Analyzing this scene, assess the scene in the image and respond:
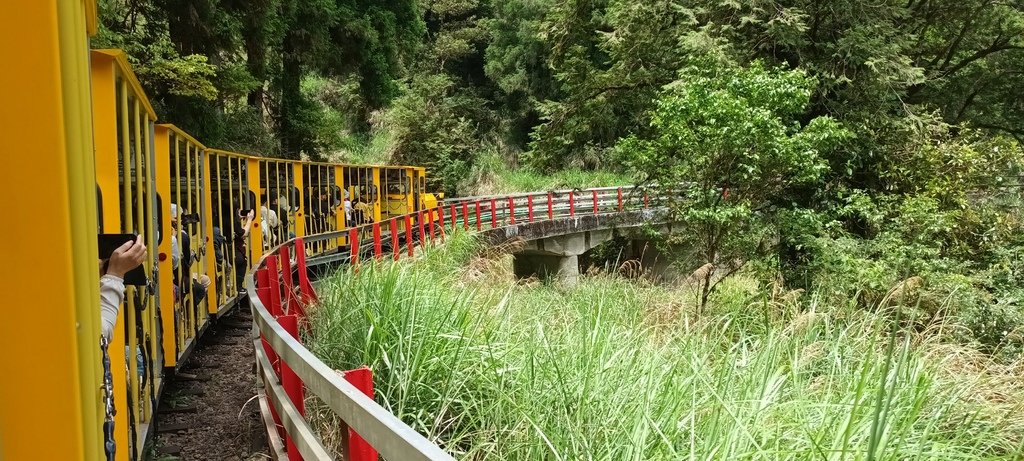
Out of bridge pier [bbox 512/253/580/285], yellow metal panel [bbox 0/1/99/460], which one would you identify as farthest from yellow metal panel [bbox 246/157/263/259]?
bridge pier [bbox 512/253/580/285]

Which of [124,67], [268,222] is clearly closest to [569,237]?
[268,222]

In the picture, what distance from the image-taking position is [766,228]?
45.2 feet

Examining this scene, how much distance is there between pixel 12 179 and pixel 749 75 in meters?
12.4

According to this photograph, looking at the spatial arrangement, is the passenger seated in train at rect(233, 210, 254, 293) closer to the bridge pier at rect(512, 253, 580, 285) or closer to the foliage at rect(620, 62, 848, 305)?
the foliage at rect(620, 62, 848, 305)

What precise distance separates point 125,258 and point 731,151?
1105 cm

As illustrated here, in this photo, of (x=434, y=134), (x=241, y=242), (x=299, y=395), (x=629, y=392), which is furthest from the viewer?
(x=434, y=134)

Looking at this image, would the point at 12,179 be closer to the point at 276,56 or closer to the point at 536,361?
the point at 536,361

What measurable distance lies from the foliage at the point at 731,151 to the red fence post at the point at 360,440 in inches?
397

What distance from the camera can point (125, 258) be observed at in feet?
7.87

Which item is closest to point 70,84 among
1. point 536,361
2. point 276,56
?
point 536,361

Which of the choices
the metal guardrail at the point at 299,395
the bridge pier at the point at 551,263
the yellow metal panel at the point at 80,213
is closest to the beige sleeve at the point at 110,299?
the metal guardrail at the point at 299,395

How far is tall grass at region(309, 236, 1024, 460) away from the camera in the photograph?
303cm

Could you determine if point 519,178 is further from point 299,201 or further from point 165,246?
point 165,246

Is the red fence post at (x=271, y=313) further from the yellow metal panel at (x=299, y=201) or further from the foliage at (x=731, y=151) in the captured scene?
the foliage at (x=731, y=151)
